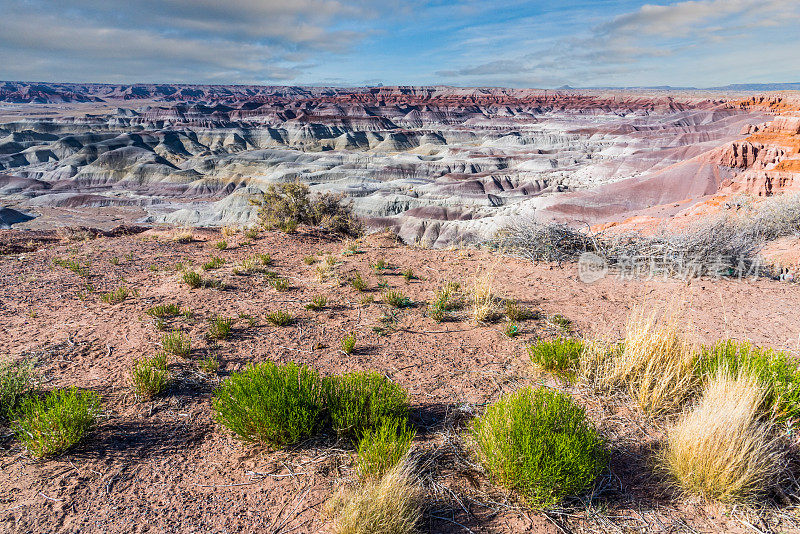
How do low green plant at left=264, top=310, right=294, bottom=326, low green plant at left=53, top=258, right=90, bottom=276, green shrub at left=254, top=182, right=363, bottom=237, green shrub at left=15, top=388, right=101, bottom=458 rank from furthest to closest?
green shrub at left=254, top=182, right=363, bottom=237 < low green plant at left=53, top=258, right=90, bottom=276 < low green plant at left=264, top=310, right=294, bottom=326 < green shrub at left=15, top=388, right=101, bottom=458

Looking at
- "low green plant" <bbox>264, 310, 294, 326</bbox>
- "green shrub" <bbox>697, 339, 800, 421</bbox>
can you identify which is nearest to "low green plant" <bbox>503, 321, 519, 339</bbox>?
"green shrub" <bbox>697, 339, 800, 421</bbox>

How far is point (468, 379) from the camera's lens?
473 cm

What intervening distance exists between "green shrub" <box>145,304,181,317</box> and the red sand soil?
0.16m

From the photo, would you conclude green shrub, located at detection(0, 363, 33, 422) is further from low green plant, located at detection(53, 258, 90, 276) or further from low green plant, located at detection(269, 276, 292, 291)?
low green plant, located at detection(53, 258, 90, 276)

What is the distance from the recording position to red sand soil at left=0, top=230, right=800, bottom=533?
2.93m

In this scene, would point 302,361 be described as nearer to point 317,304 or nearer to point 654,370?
point 317,304

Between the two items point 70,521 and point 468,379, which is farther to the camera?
point 468,379

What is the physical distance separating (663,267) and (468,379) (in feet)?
20.5

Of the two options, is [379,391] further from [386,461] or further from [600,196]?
[600,196]

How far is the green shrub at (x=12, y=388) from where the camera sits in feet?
12.1

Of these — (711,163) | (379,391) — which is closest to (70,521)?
(379,391)

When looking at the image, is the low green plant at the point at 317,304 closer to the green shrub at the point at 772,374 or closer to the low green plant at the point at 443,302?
the low green plant at the point at 443,302

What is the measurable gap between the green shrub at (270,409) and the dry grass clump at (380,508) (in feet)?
2.68

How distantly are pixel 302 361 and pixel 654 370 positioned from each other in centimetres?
397
